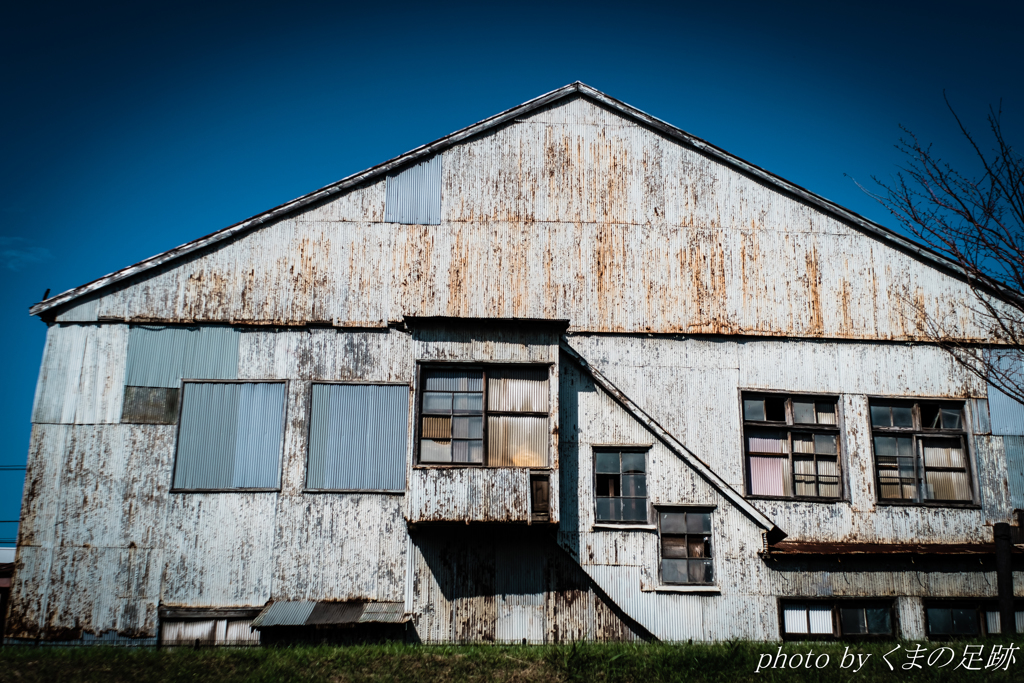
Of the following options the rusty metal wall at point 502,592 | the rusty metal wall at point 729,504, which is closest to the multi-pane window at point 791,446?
the rusty metal wall at point 729,504

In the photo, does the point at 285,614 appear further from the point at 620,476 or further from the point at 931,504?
the point at 931,504

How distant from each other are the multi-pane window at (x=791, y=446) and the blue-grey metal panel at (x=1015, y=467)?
370cm

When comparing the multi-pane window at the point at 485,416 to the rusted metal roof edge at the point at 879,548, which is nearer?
the multi-pane window at the point at 485,416

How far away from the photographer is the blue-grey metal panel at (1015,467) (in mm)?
16312

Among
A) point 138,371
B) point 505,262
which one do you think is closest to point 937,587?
point 505,262

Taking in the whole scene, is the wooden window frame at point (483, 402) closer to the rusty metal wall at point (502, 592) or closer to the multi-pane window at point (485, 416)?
the multi-pane window at point (485, 416)

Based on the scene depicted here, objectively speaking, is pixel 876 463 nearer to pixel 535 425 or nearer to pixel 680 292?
pixel 680 292

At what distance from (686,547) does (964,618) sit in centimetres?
586

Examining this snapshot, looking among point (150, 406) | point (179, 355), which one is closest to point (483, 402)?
point (179, 355)

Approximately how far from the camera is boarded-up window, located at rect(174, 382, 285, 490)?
15312 mm

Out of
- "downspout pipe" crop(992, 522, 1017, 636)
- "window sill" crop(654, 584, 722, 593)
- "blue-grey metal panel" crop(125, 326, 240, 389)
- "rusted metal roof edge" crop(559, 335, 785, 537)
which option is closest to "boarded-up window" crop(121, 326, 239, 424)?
"blue-grey metal panel" crop(125, 326, 240, 389)

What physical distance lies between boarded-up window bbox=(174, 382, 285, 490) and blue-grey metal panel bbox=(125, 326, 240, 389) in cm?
29

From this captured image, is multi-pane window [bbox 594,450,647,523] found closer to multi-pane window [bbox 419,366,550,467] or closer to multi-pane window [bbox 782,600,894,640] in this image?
multi-pane window [bbox 419,366,550,467]

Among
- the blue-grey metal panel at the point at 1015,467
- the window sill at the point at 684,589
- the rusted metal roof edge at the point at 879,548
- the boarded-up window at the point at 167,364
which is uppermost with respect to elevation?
the boarded-up window at the point at 167,364
